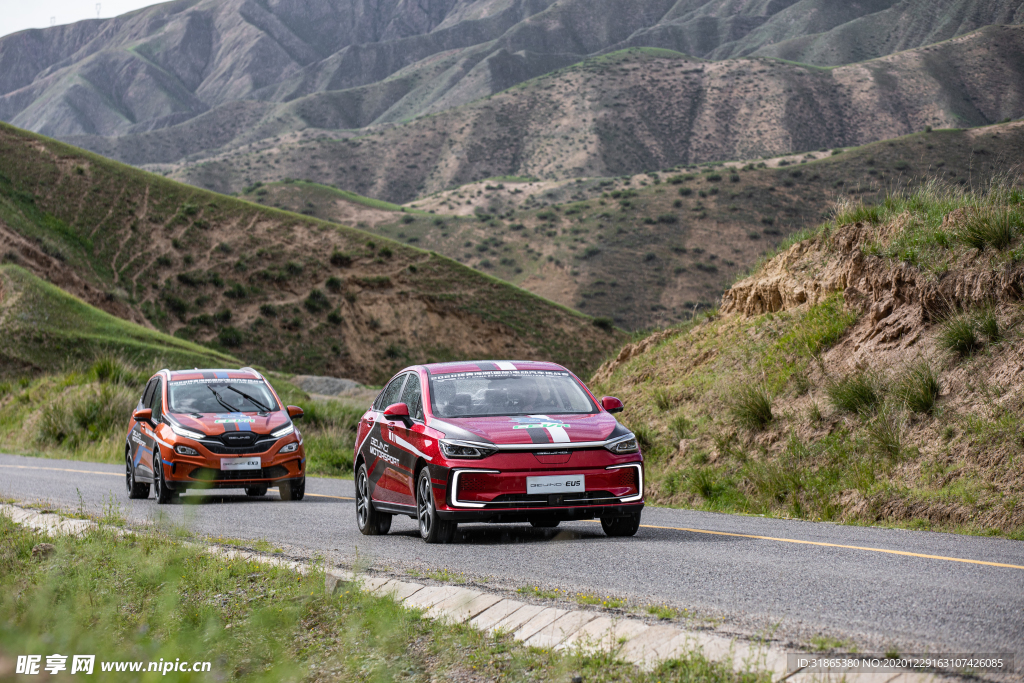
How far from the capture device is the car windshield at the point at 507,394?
1007 centimetres

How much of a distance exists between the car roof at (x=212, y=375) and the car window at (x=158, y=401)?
250 mm

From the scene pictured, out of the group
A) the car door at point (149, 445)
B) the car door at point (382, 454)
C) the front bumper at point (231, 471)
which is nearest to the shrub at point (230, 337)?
the car door at point (149, 445)

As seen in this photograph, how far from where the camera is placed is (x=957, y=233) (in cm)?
1542

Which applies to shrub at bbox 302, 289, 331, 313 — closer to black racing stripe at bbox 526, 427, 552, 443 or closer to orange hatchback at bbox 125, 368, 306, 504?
orange hatchback at bbox 125, 368, 306, 504

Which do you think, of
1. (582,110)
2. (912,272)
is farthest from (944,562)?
(582,110)

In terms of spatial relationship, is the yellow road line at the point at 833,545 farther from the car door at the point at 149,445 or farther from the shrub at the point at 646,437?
the car door at the point at 149,445

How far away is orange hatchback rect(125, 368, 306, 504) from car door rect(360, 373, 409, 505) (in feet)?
13.4

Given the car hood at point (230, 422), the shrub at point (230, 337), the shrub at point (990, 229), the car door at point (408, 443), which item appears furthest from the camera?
the shrub at point (230, 337)

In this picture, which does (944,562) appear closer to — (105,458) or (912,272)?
(912,272)

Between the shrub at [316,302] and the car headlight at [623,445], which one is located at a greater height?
the car headlight at [623,445]

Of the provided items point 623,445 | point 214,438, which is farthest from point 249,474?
point 623,445

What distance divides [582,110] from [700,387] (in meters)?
142

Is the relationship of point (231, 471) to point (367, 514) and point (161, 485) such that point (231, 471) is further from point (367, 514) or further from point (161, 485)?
point (367, 514)

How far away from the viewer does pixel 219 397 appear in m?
16.2
